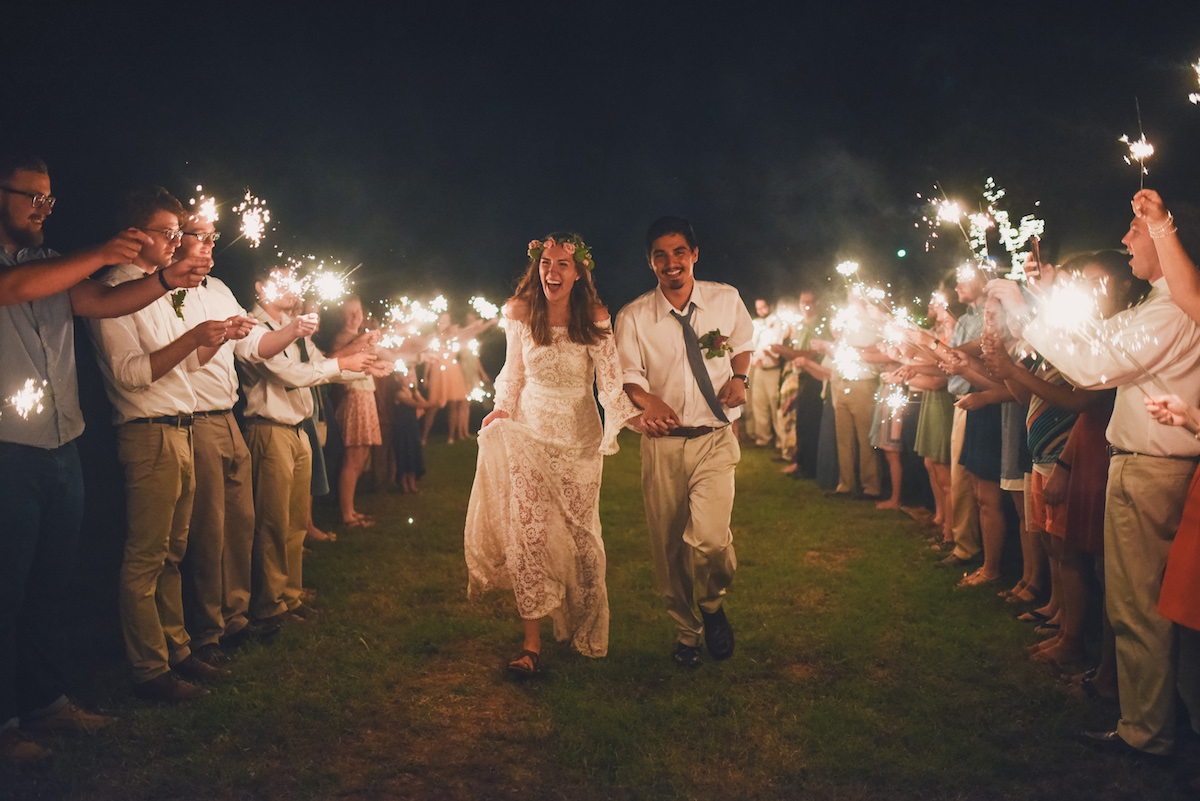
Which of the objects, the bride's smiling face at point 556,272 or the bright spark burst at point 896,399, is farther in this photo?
the bright spark burst at point 896,399

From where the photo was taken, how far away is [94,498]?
22.9ft

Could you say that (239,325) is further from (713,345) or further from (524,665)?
(713,345)

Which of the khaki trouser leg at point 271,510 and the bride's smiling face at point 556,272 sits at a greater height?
the bride's smiling face at point 556,272

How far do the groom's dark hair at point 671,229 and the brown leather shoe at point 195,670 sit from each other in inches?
153

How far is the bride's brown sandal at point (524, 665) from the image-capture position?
4.90 m

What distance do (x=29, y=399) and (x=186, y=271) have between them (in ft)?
3.19

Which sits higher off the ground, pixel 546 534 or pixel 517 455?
pixel 517 455

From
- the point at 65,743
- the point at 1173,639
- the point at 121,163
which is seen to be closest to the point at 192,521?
the point at 65,743

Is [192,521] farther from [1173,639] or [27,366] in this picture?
[1173,639]

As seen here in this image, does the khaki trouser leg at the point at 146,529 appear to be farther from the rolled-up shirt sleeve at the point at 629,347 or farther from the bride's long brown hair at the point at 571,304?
the rolled-up shirt sleeve at the point at 629,347

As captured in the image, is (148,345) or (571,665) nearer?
(148,345)

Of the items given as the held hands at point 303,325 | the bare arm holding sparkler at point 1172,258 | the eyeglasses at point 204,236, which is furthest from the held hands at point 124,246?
the bare arm holding sparkler at point 1172,258

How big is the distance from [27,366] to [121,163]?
160 inches

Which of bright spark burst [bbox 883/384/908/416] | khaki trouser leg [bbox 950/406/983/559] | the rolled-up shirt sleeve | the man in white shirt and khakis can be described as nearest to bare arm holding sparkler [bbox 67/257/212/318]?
the man in white shirt and khakis
